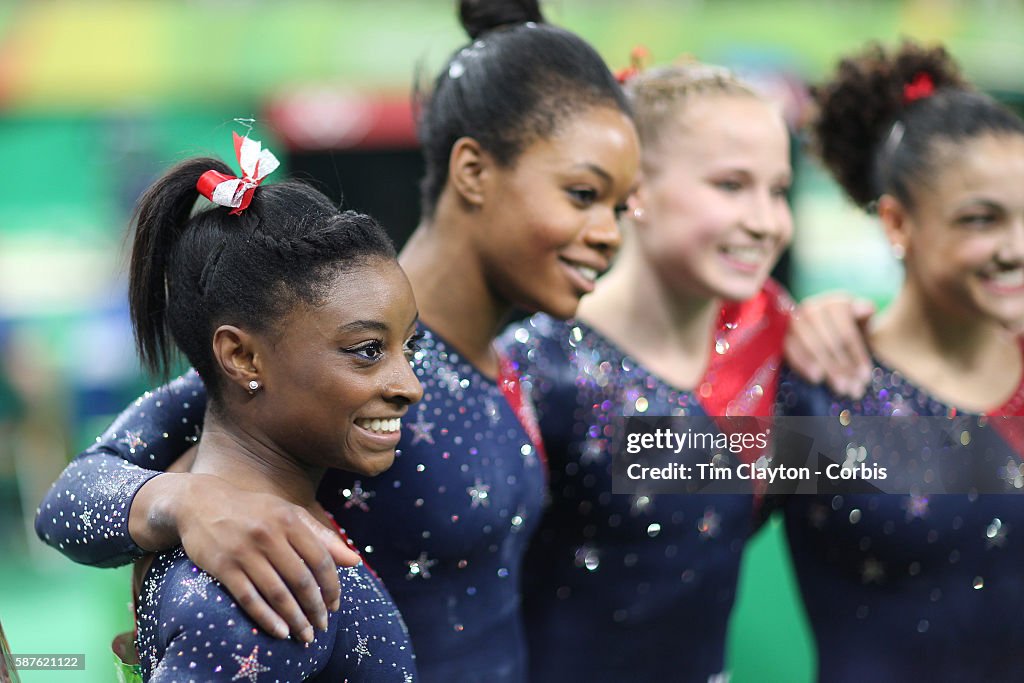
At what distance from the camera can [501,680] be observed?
1.66 m

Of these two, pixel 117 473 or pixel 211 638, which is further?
pixel 117 473

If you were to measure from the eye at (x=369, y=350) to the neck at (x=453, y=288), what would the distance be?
37 centimetres

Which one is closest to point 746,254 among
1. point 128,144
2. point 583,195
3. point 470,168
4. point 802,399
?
point 802,399

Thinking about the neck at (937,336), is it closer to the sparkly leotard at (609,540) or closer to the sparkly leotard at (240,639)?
the sparkly leotard at (609,540)

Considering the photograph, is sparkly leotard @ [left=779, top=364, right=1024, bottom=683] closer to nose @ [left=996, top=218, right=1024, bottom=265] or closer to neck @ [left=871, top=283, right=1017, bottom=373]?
neck @ [left=871, top=283, right=1017, bottom=373]

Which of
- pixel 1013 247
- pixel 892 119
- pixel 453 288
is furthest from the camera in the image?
pixel 892 119

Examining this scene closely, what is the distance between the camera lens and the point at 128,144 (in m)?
5.13

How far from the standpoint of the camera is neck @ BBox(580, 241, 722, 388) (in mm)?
2035

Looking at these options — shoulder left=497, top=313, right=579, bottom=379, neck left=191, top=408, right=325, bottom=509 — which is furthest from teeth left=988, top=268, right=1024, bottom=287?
neck left=191, top=408, right=325, bottom=509

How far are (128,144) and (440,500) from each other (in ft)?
13.3

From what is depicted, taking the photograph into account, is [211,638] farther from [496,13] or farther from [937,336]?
[937,336]

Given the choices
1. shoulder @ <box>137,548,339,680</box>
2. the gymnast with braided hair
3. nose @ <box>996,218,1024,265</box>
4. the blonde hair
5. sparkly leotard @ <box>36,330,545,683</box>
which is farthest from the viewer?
the blonde hair

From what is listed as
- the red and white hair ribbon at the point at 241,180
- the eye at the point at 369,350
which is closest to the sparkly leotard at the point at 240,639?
the eye at the point at 369,350

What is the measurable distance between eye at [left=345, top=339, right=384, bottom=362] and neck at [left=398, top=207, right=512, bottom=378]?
37cm
